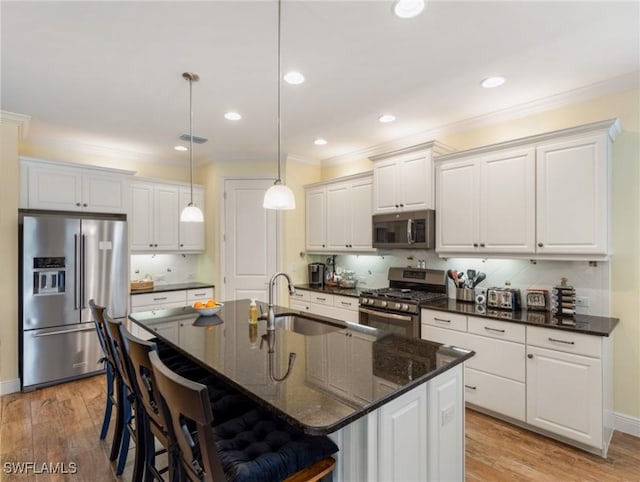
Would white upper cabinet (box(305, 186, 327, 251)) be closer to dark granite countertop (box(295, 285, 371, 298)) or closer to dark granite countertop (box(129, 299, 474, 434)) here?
dark granite countertop (box(295, 285, 371, 298))

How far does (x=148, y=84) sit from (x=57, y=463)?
2855mm

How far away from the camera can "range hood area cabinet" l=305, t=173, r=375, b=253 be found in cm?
425

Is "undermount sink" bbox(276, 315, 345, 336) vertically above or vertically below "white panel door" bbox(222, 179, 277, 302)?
below

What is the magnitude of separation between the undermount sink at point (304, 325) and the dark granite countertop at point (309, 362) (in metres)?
0.01

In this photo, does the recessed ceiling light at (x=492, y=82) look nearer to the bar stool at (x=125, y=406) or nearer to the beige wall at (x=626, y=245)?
Result: the beige wall at (x=626, y=245)

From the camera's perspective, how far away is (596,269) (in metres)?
2.73

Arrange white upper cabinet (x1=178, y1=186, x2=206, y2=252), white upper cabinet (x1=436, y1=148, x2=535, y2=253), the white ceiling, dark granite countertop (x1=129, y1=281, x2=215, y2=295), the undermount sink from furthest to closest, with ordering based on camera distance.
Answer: white upper cabinet (x1=178, y1=186, x2=206, y2=252) < dark granite countertop (x1=129, y1=281, x2=215, y2=295) < white upper cabinet (x1=436, y1=148, x2=535, y2=253) < the undermount sink < the white ceiling

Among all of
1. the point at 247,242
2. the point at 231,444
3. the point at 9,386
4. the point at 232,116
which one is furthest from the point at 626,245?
the point at 9,386

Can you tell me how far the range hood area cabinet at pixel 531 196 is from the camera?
8.20 feet

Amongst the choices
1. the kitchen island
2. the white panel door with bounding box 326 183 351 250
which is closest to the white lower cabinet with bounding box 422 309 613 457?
the kitchen island

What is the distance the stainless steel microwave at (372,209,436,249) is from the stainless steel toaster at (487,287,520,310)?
0.73 metres

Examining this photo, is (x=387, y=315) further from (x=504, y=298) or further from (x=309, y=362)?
(x=309, y=362)

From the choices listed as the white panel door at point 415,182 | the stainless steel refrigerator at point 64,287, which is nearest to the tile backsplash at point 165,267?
the stainless steel refrigerator at point 64,287

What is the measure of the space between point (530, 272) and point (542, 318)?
0.54 meters
